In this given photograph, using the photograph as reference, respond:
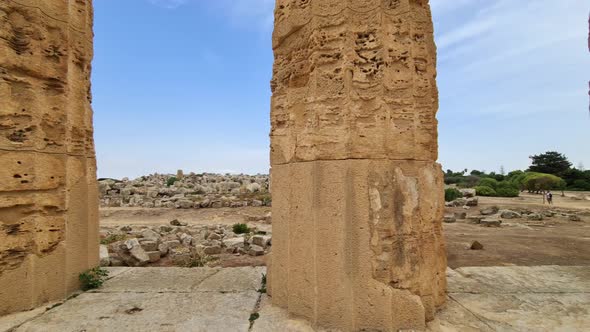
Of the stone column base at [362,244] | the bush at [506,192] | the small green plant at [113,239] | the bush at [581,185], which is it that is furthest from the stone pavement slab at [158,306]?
the bush at [581,185]

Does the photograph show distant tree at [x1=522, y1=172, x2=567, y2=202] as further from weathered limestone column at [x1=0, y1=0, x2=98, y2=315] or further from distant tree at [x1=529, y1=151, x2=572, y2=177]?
weathered limestone column at [x1=0, y1=0, x2=98, y2=315]

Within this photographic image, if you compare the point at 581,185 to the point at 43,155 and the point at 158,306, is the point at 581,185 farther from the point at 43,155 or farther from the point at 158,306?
the point at 43,155

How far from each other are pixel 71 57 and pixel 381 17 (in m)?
3.72

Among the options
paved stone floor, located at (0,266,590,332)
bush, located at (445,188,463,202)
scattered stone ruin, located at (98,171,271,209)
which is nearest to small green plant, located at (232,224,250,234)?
paved stone floor, located at (0,266,590,332)

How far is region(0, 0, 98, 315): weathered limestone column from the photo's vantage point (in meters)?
3.54

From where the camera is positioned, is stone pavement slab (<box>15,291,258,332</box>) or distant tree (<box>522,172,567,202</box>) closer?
stone pavement slab (<box>15,291,258,332</box>)

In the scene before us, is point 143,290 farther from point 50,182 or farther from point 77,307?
point 50,182

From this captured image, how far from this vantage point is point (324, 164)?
3.15 m

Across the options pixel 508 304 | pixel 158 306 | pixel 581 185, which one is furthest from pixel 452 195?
pixel 158 306

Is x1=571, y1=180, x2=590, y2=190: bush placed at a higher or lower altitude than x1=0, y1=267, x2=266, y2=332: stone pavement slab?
higher

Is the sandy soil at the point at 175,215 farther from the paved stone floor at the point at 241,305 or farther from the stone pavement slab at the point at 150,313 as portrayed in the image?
the stone pavement slab at the point at 150,313

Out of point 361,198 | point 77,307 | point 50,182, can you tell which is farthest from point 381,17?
point 77,307

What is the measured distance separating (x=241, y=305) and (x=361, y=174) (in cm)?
192

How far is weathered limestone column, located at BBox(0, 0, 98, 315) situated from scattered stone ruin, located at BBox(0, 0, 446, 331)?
12 mm
